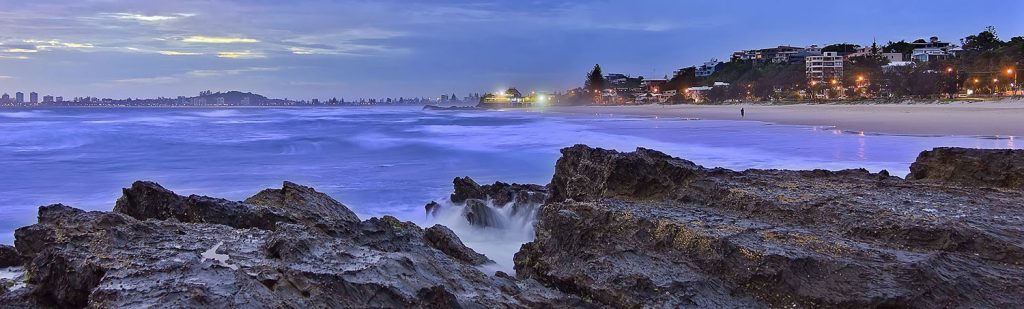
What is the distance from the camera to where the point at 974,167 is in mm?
5992

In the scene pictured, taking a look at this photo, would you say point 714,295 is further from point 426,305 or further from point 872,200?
point 872,200

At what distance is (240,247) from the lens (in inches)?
158

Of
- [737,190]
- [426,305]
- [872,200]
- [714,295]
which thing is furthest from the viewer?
[737,190]

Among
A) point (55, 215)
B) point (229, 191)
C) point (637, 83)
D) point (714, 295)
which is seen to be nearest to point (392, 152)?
point (229, 191)

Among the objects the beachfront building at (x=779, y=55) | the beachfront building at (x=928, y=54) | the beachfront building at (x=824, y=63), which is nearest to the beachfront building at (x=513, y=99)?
the beachfront building at (x=779, y=55)

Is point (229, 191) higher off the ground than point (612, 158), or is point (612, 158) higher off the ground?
point (612, 158)

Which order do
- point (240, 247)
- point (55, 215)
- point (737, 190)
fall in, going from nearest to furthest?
point (240, 247) → point (55, 215) → point (737, 190)

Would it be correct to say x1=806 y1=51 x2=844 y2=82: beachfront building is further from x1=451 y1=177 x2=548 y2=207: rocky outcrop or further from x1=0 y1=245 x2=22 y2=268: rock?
x1=0 y1=245 x2=22 y2=268: rock

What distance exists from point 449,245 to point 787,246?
272cm

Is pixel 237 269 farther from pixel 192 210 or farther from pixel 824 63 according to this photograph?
pixel 824 63

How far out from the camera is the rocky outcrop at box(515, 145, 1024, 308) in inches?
140

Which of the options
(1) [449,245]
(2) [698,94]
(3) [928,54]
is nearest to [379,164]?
(1) [449,245]

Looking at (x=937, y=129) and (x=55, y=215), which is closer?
(x=55, y=215)

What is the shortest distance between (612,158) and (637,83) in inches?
6321
